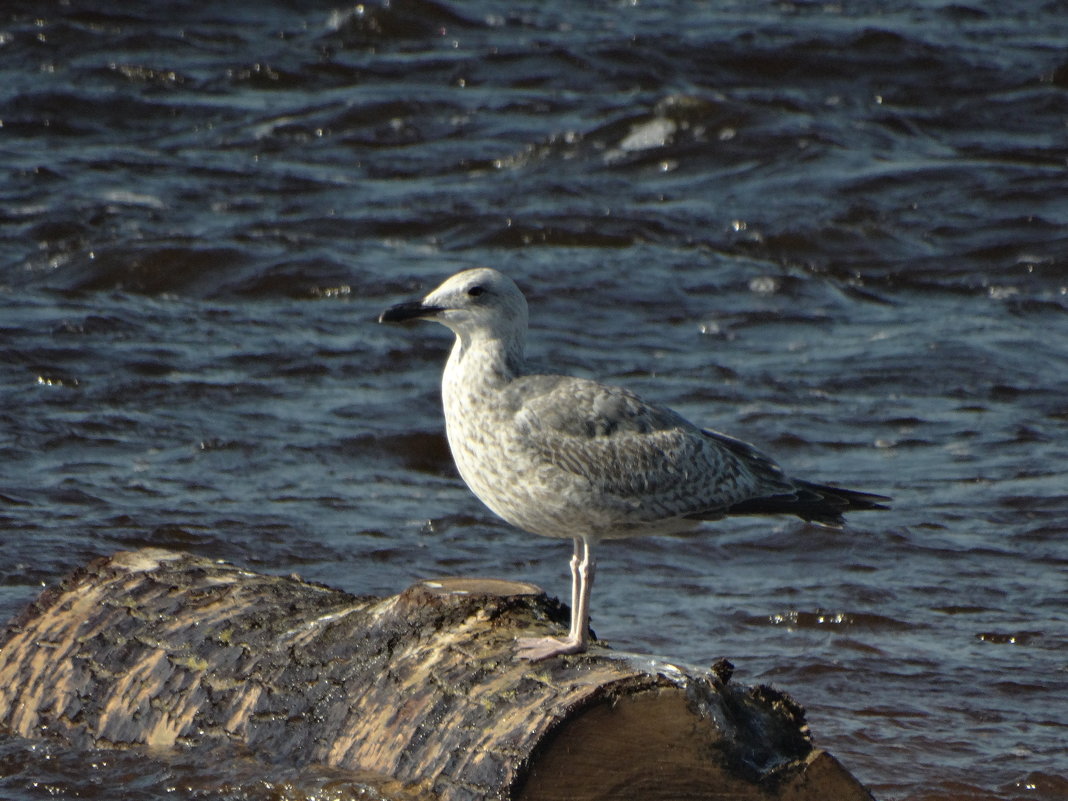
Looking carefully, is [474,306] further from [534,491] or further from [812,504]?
[812,504]

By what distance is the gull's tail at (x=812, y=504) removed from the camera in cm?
550

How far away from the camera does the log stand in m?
3.94

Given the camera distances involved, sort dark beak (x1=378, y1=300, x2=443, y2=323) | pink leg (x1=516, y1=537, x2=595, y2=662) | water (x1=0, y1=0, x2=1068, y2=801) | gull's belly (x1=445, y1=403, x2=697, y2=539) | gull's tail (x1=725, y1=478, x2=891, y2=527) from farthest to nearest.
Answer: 1. water (x1=0, y1=0, x2=1068, y2=801)
2. gull's tail (x1=725, y1=478, x2=891, y2=527)
3. dark beak (x1=378, y1=300, x2=443, y2=323)
4. gull's belly (x1=445, y1=403, x2=697, y2=539)
5. pink leg (x1=516, y1=537, x2=595, y2=662)

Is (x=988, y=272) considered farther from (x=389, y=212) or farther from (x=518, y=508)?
(x=518, y=508)

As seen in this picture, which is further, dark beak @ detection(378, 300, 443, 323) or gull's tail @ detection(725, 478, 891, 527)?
gull's tail @ detection(725, 478, 891, 527)

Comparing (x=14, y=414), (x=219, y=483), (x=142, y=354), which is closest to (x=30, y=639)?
(x=219, y=483)

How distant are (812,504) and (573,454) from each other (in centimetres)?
96

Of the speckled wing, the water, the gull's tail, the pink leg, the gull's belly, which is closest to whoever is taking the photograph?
the pink leg

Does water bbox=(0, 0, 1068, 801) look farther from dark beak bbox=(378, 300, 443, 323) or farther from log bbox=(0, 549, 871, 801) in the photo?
dark beak bbox=(378, 300, 443, 323)

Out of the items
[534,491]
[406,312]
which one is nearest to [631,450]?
[534,491]

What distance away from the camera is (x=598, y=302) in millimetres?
10906

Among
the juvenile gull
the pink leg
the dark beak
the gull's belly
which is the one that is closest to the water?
the pink leg

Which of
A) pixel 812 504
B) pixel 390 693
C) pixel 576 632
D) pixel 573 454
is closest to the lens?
pixel 390 693

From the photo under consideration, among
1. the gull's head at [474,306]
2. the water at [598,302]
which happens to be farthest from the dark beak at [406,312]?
the water at [598,302]
